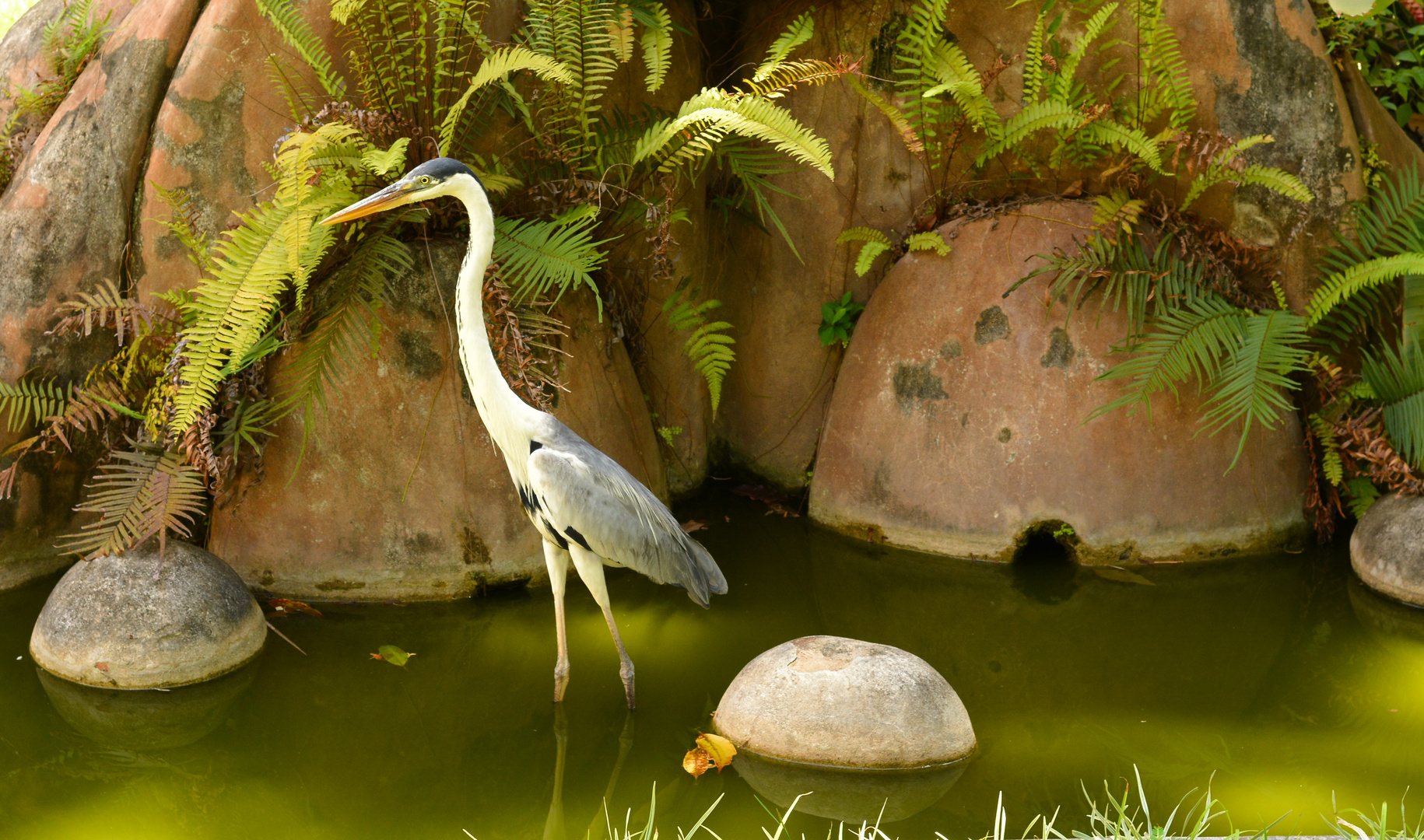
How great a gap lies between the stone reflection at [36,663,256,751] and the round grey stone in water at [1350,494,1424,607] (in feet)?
14.9

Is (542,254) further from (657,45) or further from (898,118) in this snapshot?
(898,118)

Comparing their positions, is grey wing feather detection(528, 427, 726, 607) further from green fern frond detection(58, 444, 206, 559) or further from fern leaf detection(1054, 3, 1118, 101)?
fern leaf detection(1054, 3, 1118, 101)

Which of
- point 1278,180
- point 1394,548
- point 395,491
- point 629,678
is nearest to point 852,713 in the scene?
point 629,678

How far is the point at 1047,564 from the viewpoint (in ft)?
16.7

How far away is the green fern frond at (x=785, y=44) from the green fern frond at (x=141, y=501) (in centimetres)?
278

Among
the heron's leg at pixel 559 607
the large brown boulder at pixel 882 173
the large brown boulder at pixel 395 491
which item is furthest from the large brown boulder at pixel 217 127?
the large brown boulder at pixel 882 173

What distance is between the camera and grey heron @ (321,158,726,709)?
3.58 metres

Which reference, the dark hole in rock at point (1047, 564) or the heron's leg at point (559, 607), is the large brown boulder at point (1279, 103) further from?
the heron's leg at point (559, 607)

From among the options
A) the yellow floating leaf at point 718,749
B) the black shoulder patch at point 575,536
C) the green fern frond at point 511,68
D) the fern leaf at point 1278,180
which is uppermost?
the fern leaf at point 1278,180

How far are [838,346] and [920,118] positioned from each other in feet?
Answer: 4.17

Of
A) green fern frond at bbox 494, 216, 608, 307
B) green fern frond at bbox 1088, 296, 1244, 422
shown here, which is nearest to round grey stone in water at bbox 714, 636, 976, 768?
green fern frond at bbox 494, 216, 608, 307

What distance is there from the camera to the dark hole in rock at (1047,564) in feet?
15.8

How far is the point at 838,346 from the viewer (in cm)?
592

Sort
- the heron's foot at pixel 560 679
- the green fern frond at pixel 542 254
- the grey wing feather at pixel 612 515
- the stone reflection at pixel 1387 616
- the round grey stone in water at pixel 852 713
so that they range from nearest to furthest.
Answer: the round grey stone in water at pixel 852 713 → the grey wing feather at pixel 612 515 → the heron's foot at pixel 560 679 → the green fern frond at pixel 542 254 → the stone reflection at pixel 1387 616
